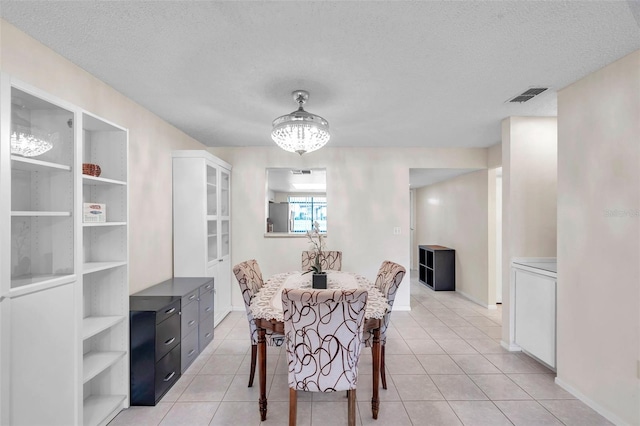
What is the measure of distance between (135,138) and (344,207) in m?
2.78

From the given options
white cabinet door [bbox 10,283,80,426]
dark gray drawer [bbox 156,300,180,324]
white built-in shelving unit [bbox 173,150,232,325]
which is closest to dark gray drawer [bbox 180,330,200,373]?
dark gray drawer [bbox 156,300,180,324]

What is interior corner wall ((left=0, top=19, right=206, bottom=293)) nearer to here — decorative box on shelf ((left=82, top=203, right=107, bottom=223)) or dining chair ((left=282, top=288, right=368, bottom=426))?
decorative box on shelf ((left=82, top=203, right=107, bottom=223))

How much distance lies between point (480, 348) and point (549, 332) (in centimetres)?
73

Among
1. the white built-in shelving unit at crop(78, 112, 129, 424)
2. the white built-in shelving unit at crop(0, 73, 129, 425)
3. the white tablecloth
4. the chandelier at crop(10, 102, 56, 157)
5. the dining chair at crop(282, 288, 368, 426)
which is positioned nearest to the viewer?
the white built-in shelving unit at crop(0, 73, 129, 425)

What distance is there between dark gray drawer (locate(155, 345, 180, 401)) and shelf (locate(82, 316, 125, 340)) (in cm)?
47

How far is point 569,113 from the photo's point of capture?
2.36 m

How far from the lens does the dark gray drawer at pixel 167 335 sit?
2213 millimetres

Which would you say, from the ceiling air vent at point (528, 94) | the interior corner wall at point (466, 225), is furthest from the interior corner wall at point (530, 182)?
the interior corner wall at point (466, 225)

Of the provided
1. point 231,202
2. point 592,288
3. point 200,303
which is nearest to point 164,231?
point 200,303

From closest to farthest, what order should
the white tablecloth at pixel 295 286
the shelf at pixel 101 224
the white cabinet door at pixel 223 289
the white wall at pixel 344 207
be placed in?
1. the shelf at pixel 101 224
2. the white tablecloth at pixel 295 286
3. the white cabinet door at pixel 223 289
4. the white wall at pixel 344 207

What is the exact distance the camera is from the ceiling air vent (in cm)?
242

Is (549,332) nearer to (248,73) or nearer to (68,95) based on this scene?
(248,73)

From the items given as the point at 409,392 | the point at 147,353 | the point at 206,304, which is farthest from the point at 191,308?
the point at 409,392

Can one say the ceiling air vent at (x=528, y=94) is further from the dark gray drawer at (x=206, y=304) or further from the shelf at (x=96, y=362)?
the shelf at (x=96, y=362)
